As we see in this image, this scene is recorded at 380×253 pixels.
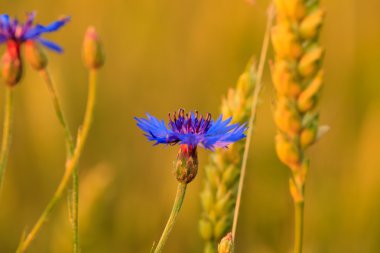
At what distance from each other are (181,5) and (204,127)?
3110 mm

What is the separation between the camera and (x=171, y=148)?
2.74 metres

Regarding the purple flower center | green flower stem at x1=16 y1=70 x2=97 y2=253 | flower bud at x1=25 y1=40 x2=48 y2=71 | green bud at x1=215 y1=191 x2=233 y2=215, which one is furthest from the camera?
green bud at x1=215 y1=191 x2=233 y2=215

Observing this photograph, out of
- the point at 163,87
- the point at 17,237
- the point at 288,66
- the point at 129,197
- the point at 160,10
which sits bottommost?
the point at 17,237

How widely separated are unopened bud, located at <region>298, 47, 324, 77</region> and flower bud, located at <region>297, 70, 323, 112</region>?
0.6 inches

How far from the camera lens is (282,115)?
122 centimetres

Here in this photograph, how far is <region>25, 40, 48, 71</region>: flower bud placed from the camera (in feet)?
3.86

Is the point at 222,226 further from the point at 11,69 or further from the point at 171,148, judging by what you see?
the point at 171,148

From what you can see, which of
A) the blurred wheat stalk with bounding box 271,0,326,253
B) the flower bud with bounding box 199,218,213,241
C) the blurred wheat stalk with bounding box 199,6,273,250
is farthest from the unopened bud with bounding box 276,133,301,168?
the flower bud with bounding box 199,218,213,241

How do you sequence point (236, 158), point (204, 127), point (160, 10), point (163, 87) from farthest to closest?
point (160, 10) → point (163, 87) → point (236, 158) → point (204, 127)

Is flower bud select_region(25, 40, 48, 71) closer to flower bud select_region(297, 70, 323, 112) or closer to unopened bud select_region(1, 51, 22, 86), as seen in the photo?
unopened bud select_region(1, 51, 22, 86)

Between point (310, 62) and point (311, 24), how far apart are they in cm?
6

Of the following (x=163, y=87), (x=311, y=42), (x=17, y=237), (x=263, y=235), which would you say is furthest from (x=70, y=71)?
(x=311, y=42)

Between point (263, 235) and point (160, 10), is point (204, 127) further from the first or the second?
point (160, 10)

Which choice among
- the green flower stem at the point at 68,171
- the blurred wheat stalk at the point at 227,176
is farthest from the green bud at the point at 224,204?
the green flower stem at the point at 68,171
